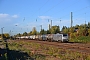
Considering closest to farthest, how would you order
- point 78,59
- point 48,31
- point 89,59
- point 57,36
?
point 89,59 < point 78,59 < point 57,36 < point 48,31

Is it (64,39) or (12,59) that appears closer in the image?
(12,59)

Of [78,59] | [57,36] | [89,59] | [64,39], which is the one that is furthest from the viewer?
[57,36]

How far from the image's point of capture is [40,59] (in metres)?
16.2

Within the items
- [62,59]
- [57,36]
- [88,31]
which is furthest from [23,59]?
[88,31]

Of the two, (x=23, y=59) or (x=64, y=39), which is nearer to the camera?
(x=23, y=59)

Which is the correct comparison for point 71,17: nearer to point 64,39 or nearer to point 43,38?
point 64,39

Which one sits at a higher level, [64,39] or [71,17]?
[71,17]

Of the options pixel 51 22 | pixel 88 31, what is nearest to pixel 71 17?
pixel 88 31

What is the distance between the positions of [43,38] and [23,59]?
64110 millimetres

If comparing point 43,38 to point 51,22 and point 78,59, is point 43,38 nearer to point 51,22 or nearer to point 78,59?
point 51,22

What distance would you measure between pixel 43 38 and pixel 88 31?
60.0 ft

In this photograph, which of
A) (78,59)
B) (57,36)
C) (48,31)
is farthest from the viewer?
(48,31)

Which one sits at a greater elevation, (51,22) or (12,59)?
(51,22)

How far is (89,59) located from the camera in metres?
14.7
